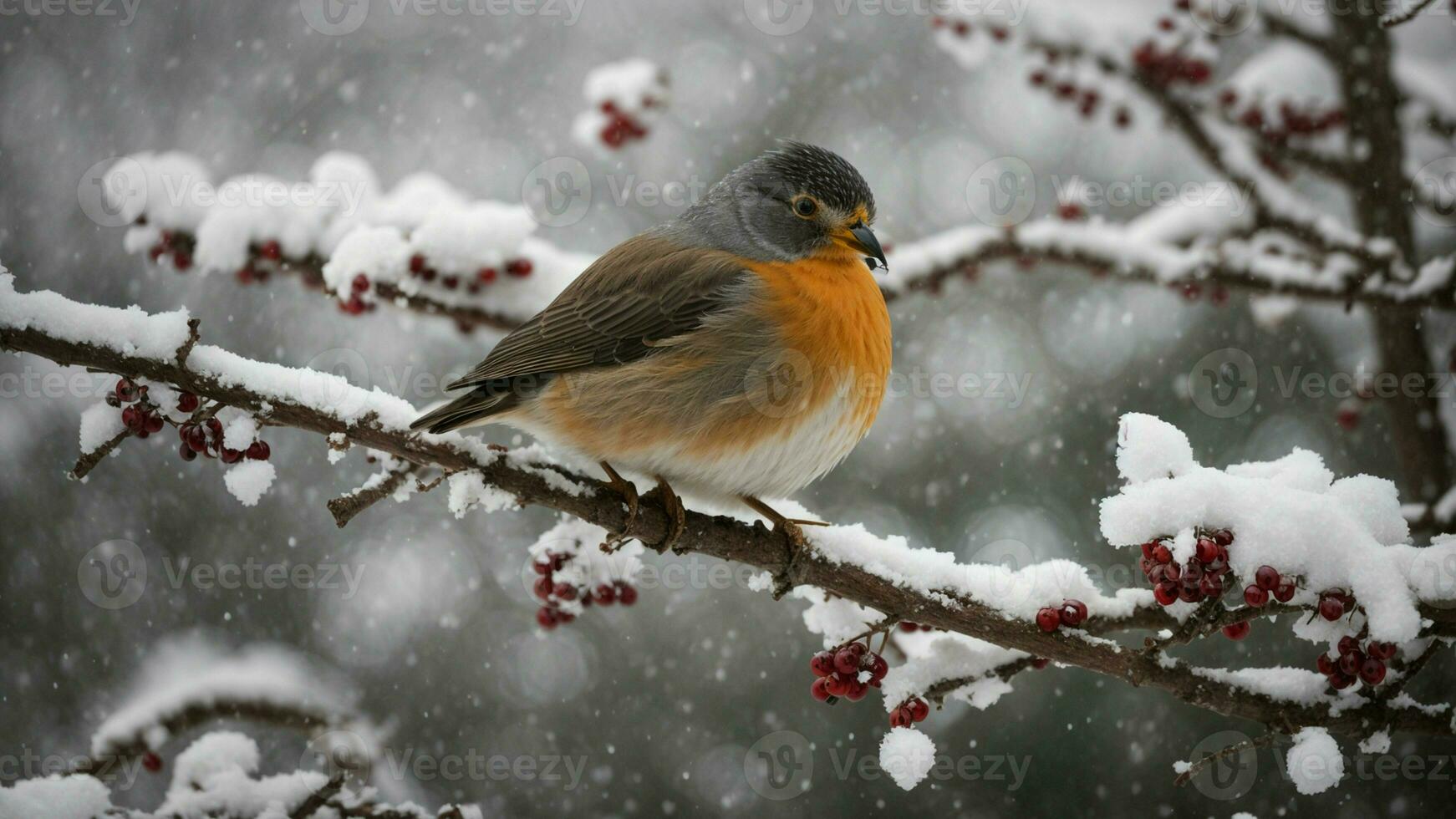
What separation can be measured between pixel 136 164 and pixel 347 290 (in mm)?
1404

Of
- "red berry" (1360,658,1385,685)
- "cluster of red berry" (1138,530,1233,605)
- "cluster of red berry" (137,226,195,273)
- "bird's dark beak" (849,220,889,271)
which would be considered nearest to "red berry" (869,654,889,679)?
"cluster of red berry" (1138,530,1233,605)

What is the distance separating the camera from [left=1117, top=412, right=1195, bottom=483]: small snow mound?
2.53 m

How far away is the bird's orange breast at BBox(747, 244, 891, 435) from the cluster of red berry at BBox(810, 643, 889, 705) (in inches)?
39.5

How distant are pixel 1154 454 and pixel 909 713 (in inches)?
36.3

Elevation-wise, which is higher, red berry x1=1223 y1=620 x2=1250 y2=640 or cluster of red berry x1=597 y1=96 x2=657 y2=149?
cluster of red berry x1=597 y1=96 x2=657 y2=149

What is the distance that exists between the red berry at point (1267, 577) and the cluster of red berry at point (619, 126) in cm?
393

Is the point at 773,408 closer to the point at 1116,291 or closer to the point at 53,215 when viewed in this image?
the point at 1116,291

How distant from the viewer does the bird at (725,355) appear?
347 cm

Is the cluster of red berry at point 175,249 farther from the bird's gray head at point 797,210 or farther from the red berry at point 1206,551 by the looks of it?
the red berry at point 1206,551

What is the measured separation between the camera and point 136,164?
4574mm

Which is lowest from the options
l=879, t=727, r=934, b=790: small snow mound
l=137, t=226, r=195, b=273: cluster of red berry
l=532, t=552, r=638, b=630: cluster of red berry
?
l=879, t=727, r=934, b=790: small snow mound

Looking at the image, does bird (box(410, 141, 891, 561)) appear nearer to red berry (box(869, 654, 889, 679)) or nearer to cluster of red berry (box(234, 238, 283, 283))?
red berry (box(869, 654, 889, 679))

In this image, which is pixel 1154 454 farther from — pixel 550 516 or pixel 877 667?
pixel 550 516

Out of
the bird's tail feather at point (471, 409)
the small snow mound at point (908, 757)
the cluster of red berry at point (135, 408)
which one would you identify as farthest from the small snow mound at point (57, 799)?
the small snow mound at point (908, 757)
